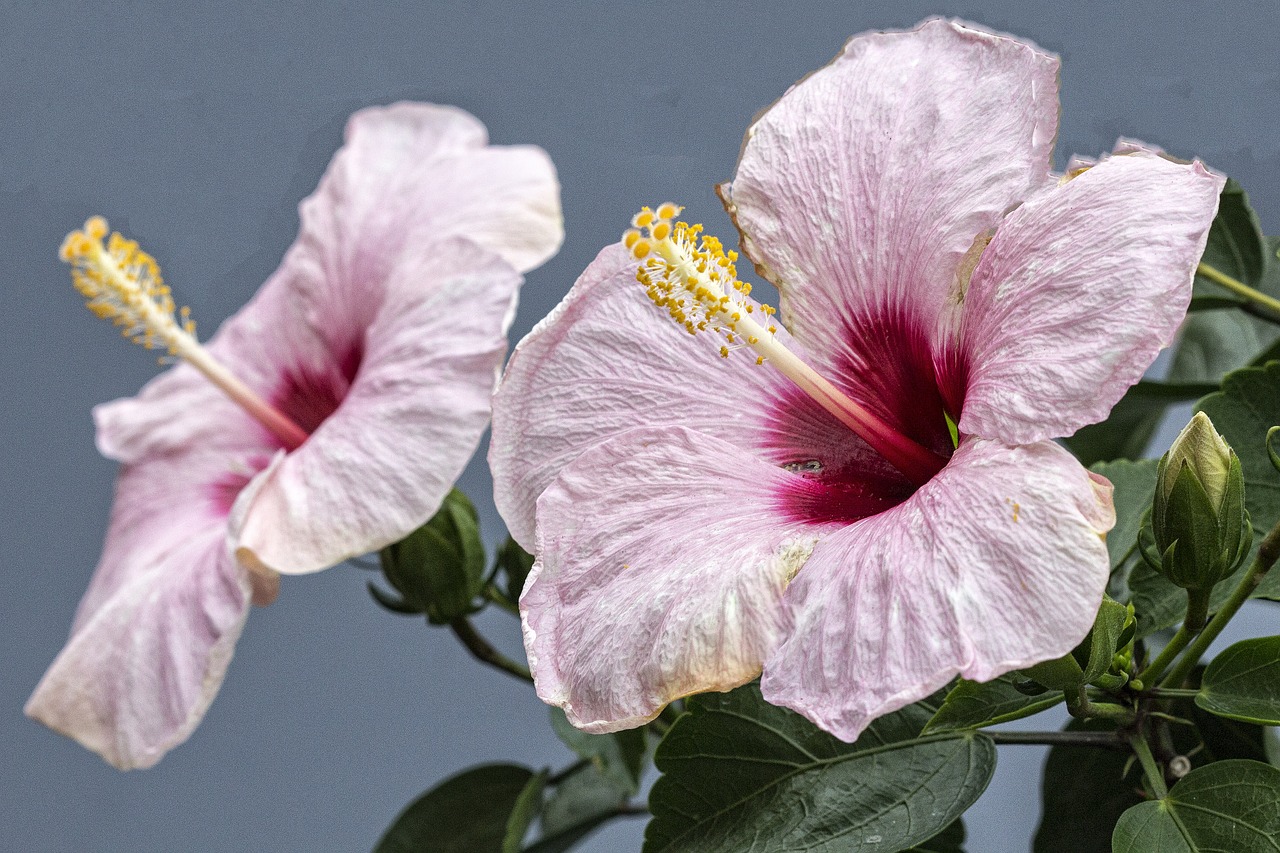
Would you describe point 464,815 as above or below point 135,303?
below

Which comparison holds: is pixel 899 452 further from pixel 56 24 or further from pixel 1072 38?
pixel 56 24

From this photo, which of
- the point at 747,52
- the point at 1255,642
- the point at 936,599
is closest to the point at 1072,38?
the point at 747,52

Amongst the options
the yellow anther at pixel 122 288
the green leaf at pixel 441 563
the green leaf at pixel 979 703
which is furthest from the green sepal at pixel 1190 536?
the yellow anther at pixel 122 288

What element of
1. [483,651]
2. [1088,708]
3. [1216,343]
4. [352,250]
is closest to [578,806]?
[483,651]

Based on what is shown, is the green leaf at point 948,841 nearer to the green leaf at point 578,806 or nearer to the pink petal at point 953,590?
the pink petal at point 953,590

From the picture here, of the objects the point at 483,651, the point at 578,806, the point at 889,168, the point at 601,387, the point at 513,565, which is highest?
the point at 889,168

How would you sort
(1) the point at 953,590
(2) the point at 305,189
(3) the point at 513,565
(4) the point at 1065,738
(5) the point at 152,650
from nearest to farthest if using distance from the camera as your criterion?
1. (1) the point at 953,590
2. (4) the point at 1065,738
3. (5) the point at 152,650
4. (3) the point at 513,565
5. (2) the point at 305,189

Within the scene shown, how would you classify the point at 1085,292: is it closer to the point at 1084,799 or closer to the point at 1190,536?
the point at 1190,536
